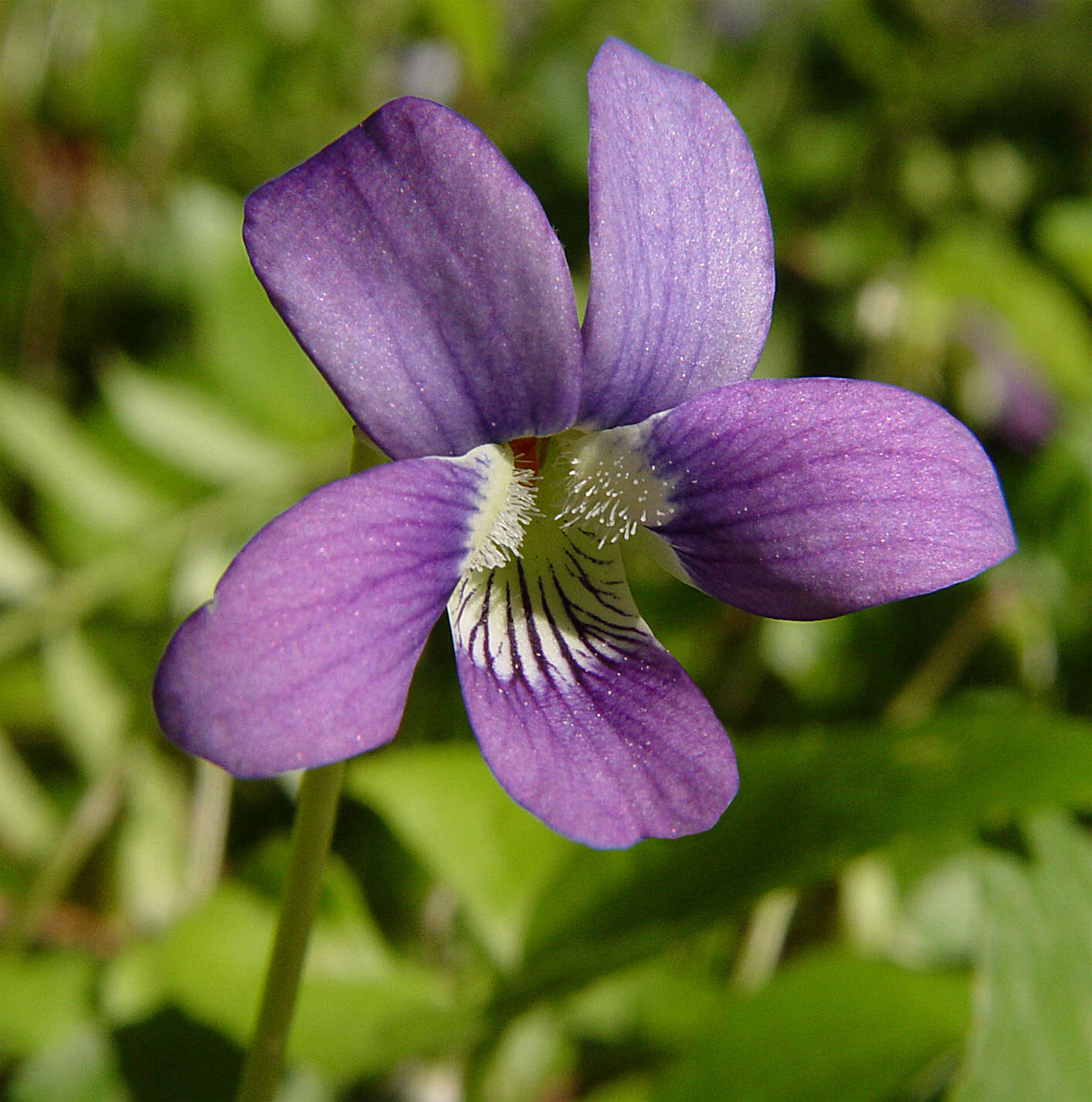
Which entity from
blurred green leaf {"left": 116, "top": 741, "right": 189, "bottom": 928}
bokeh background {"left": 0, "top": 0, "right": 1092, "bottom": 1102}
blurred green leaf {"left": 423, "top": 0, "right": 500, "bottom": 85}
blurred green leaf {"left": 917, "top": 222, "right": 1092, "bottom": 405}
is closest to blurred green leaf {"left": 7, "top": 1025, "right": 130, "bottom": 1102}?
bokeh background {"left": 0, "top": 0, "right": 1092, "bottom": 1102}

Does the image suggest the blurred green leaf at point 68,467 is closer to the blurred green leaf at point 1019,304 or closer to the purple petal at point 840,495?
the purple petal at point 840,495

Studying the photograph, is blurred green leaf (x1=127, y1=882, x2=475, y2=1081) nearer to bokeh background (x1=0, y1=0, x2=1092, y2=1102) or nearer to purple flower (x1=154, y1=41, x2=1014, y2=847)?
bokeh background (x1=0, y1=0, x2=1092, y2=1102)

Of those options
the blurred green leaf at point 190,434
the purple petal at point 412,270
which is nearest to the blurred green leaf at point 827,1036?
the purple petal at point 412,270

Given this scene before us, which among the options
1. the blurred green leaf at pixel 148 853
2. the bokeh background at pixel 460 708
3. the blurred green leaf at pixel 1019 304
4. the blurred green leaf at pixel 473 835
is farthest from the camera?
the blurred green leaf at pixel 1019 304

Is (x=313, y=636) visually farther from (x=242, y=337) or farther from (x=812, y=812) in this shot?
(x=242, y=337)

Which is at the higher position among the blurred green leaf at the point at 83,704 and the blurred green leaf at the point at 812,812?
the blurred green leaf at the point at 83,704

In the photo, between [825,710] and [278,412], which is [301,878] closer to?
[825,710]

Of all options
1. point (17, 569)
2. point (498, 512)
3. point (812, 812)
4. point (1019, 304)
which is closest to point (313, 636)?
point (498, 512)
